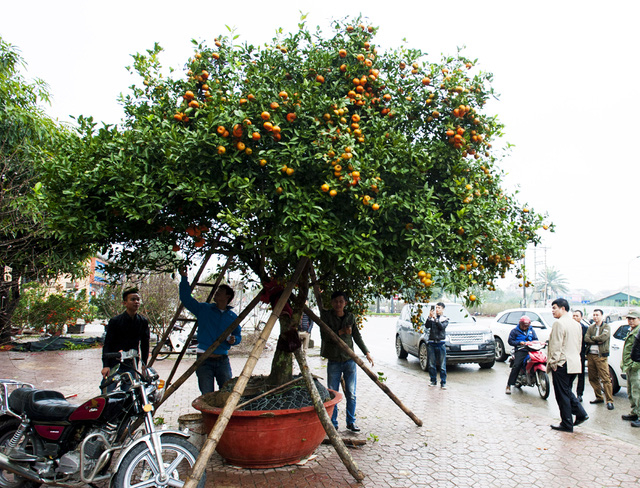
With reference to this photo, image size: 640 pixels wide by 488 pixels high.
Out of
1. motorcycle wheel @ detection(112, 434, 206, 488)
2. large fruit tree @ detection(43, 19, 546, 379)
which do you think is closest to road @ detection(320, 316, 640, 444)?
large fruit tree @ detection(43, 19, 546, 379)

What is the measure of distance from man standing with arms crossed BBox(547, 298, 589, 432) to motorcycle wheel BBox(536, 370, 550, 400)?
2.61 m

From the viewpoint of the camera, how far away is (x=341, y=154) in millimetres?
3961

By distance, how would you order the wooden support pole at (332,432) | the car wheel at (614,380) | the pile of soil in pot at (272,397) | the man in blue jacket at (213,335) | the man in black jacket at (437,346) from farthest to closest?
the man in black jacket at (437,346) → the car wheel at (614,380) → the man in blue jacket at (213,335) → the pile of soil in pot at (272,397) → the wooden support pole at (332,432)

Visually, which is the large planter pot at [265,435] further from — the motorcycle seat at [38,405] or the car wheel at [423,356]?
the car wheel at [423,356]

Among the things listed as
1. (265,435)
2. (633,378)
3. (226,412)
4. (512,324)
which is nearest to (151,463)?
(226,412)

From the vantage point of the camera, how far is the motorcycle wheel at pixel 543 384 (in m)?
9.77

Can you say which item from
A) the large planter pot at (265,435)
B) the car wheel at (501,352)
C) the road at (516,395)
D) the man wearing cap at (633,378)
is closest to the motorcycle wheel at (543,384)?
the road at (516,395)

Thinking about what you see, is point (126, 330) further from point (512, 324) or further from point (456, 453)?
point (512, 324)

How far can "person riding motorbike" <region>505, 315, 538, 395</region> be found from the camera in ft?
34.0

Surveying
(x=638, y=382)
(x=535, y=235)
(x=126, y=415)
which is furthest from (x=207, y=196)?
(x=638, y=382)

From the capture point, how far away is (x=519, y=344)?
10.5 m

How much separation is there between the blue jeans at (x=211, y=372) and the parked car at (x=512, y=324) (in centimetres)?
994

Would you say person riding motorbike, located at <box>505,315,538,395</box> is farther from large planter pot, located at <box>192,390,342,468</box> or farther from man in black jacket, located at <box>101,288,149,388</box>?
man in black jacket, located at <box>101,288,149,388</box>

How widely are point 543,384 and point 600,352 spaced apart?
53.5 inches
